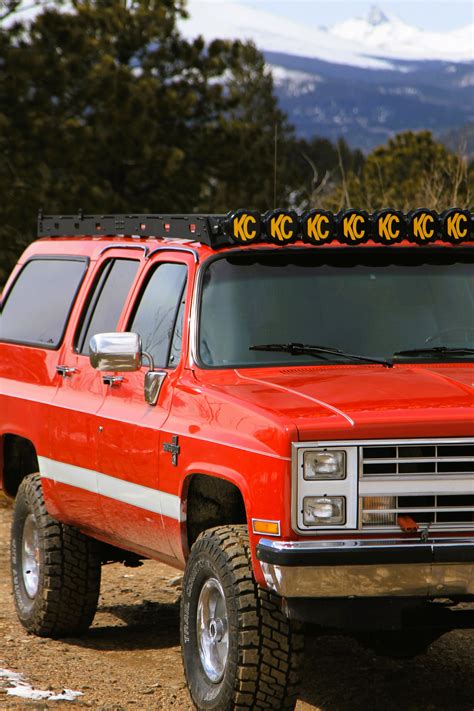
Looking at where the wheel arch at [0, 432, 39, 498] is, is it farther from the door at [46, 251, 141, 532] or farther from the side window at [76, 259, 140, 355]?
the side window at [76, 259, 140, 355]

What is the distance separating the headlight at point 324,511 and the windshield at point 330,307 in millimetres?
1075

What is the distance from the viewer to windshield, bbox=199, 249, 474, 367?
6.05 meters

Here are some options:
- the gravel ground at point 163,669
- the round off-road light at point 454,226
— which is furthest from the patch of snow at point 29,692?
the round off-road light at point 454,226

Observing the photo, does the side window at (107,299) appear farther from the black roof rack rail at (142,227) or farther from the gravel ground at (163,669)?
the gravel ground at (163,669)

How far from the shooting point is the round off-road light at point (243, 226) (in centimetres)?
607

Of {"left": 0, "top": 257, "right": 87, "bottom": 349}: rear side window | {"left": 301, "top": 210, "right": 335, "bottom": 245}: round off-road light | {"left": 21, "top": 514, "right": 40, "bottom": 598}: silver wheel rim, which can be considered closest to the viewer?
{"left": 301, "top": 210, "right": 335, "bottom": 245}: round off-road light

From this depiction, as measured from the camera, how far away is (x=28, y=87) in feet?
129

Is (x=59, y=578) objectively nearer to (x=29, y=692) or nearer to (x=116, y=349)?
(x=29, y=692)

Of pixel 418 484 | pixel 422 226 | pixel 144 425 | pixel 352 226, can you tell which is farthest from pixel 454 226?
pixel 418 484

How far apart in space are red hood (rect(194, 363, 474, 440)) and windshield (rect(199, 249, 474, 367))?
0.63 feet

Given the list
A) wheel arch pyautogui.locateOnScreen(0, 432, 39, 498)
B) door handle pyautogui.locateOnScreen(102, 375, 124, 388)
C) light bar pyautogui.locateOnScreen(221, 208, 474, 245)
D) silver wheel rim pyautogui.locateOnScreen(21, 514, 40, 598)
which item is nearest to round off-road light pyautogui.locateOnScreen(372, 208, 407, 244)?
light bar pyautogui.locateOnScreen(221, 208, 474, 245)

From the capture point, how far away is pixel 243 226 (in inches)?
239

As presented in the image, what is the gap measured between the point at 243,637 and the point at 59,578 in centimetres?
246

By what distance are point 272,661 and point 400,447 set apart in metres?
0.94
